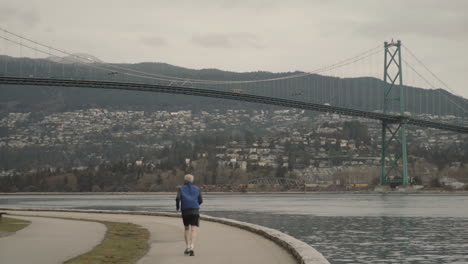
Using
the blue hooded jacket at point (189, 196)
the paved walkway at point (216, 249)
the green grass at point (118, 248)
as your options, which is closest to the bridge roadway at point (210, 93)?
the paved walkway at point (216, 249)

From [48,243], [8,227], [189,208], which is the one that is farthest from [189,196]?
[8,227]

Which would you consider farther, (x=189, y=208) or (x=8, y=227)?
(x=8, y=227)

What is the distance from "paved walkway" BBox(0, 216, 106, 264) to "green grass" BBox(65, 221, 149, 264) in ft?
0.79

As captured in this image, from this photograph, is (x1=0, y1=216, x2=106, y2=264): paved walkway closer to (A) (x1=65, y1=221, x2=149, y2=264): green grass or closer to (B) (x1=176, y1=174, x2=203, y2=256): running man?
(A) (x1=65, y1=221, x2=149, y2=264): green grass

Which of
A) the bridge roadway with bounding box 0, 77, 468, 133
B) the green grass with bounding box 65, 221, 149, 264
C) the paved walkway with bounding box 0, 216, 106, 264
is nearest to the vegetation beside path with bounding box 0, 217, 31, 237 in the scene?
the paved walkway with bounding box 0, 216, 106, 264

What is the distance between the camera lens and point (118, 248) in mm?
16625

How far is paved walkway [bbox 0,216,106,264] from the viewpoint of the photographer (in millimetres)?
14375

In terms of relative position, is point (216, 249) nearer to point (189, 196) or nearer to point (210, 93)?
point (189, 196)

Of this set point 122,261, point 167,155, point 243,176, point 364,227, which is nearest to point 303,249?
point 122,261

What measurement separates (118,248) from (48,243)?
185cm

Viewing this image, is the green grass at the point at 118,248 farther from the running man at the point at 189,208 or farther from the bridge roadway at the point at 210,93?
the bridge roadway at the point at 210,93

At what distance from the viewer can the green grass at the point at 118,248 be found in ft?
46.5

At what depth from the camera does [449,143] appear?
7667 inches

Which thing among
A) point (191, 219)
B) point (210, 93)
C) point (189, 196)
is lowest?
point (191, 219)
